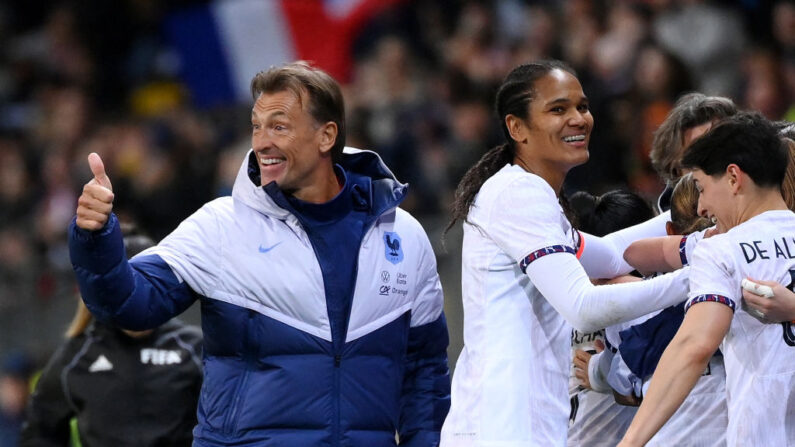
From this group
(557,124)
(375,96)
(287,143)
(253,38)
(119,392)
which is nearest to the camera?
(557,124)

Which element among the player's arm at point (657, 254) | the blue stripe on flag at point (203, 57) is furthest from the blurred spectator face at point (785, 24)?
the blue stripe on flag at point (203, 57)

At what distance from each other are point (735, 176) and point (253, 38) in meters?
8.95

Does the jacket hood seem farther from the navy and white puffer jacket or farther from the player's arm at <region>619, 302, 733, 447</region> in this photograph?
the player's arm at <region>619, 302, 733, 447</region>

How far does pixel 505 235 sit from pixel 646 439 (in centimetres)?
77

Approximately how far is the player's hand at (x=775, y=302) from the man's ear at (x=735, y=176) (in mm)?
302

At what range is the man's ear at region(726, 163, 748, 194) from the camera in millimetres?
3955

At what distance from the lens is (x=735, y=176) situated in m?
3.96

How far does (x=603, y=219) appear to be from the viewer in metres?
5.17

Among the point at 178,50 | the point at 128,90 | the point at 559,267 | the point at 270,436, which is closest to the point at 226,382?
the point at 270,436

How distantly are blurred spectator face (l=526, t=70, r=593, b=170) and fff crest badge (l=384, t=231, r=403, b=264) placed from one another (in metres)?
0.56

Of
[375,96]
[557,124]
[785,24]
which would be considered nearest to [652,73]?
[785,24]

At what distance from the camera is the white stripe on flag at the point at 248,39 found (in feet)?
40.8

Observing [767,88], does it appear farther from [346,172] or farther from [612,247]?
[346,172]

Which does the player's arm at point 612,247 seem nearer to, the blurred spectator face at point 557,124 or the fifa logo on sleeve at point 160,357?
the blurred spectator face at point 557,124
